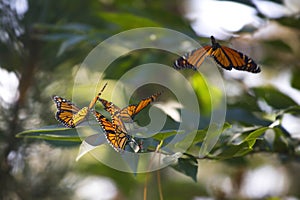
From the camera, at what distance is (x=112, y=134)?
0.50 m

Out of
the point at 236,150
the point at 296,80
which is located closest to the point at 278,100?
the point at 296,80

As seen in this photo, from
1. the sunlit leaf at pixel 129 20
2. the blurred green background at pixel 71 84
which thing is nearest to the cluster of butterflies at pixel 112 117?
the blurred green background at pixel 71 84

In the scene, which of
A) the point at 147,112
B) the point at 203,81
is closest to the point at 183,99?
the point at 203,81

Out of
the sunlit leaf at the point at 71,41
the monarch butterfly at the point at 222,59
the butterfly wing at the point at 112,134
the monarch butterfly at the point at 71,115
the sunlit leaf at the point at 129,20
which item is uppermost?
the sunlit leaf at the point at 129,20

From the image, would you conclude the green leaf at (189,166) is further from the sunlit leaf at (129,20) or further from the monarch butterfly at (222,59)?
the sunlit leaf at (129,20)

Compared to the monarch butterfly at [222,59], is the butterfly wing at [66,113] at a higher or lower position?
lower

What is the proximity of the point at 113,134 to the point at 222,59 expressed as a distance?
0.39 ft

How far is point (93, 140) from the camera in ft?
1.71

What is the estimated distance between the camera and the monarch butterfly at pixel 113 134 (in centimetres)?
49

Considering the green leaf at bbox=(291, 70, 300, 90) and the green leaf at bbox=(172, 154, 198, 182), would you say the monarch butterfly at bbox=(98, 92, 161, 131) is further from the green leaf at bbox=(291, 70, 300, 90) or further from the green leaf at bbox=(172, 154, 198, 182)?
the green leaf at bbox=(291, 70, 300, 90)

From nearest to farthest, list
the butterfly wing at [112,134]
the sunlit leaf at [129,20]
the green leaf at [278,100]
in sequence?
the butterfly wing at [112,134] → the green leaf at [278,100] → the sunlit leaf at [129,20]

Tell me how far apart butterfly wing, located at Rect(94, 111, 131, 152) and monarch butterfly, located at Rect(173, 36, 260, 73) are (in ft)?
0.26

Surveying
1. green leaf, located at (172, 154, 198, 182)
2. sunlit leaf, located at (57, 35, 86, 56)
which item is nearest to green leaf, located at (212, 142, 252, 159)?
green leaf, located at (172, 154, 198, 182)

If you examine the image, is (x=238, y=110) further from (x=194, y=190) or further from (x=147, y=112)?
(x=194, y=190)
